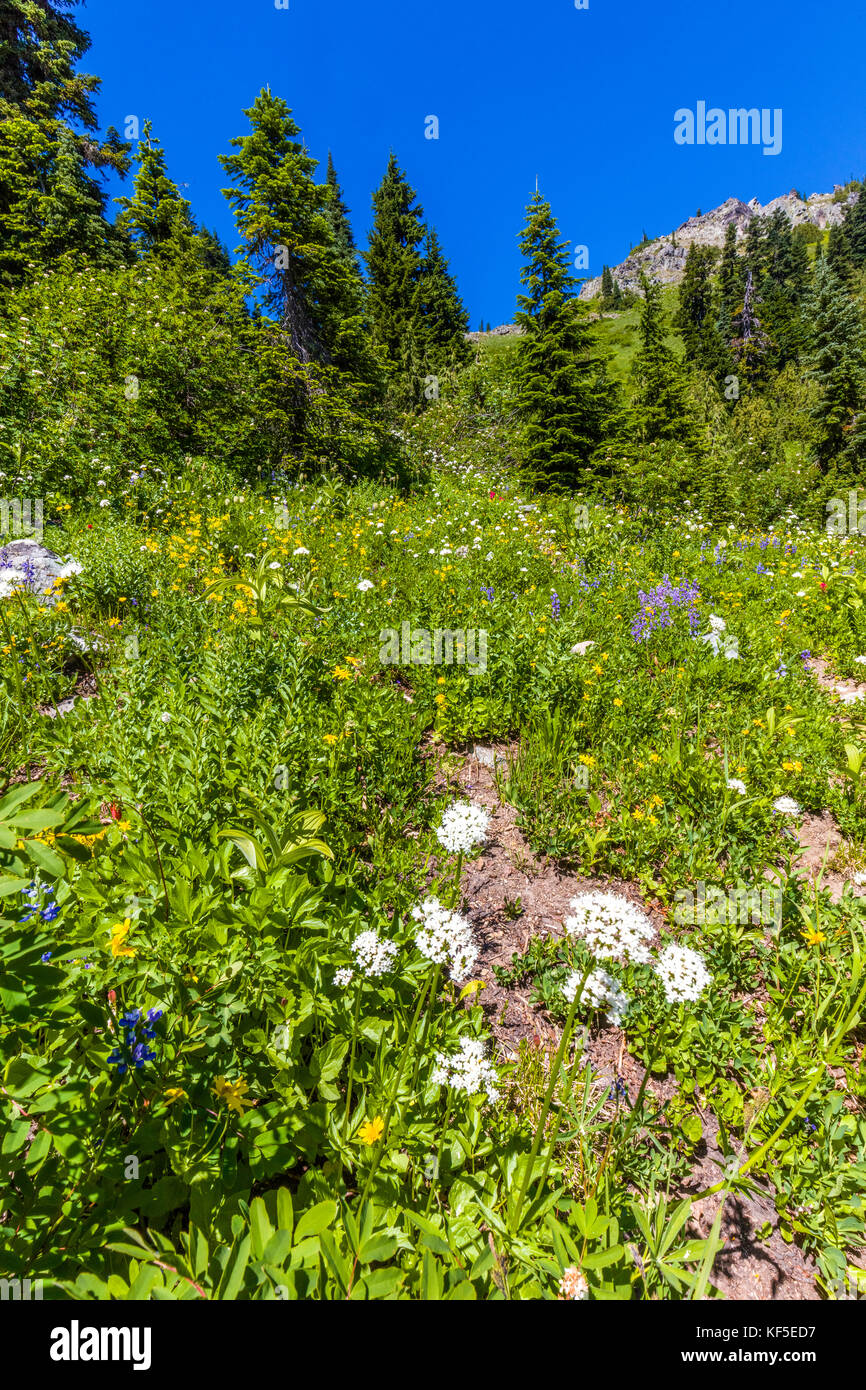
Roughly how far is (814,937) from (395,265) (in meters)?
34.6

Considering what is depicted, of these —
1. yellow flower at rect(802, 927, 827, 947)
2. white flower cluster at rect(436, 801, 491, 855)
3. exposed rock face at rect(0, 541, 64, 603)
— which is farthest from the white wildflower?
exposed rock face at rect(0, 541, 64, 603)

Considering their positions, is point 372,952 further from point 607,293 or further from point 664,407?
point 607,293

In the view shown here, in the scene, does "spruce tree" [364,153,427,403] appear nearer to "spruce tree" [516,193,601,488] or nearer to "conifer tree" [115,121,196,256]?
"conifer tree" [115,121,196,256]

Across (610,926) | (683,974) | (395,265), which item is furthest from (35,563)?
(395,265)

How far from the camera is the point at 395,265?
90.1ft

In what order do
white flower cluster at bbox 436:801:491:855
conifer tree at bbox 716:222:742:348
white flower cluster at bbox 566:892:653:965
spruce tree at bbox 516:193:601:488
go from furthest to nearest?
conifer tree at bbox 716:222:742:348, spruce tree at bbox 516:193:601:488, white flower cluster at bbox 436:801:491:855, white flower cluster at bbox 566:892:653:965

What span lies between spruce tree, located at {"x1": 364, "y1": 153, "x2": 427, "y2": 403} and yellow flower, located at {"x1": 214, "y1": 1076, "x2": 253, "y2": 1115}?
95.3ft

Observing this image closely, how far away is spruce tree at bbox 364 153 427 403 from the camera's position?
26031 mm

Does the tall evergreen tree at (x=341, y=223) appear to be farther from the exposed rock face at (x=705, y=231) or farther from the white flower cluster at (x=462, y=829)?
the exposed rock face at (x=705, y=231)

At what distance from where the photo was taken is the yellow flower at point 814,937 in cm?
252

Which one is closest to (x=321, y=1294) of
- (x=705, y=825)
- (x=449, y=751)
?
(x=705, y=825)

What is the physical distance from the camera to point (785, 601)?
7.43 metres

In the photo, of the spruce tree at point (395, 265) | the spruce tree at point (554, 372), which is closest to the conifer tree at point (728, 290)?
the spruce tree at point (395, 265)

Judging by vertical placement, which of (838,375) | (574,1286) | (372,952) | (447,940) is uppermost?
(838,375)
